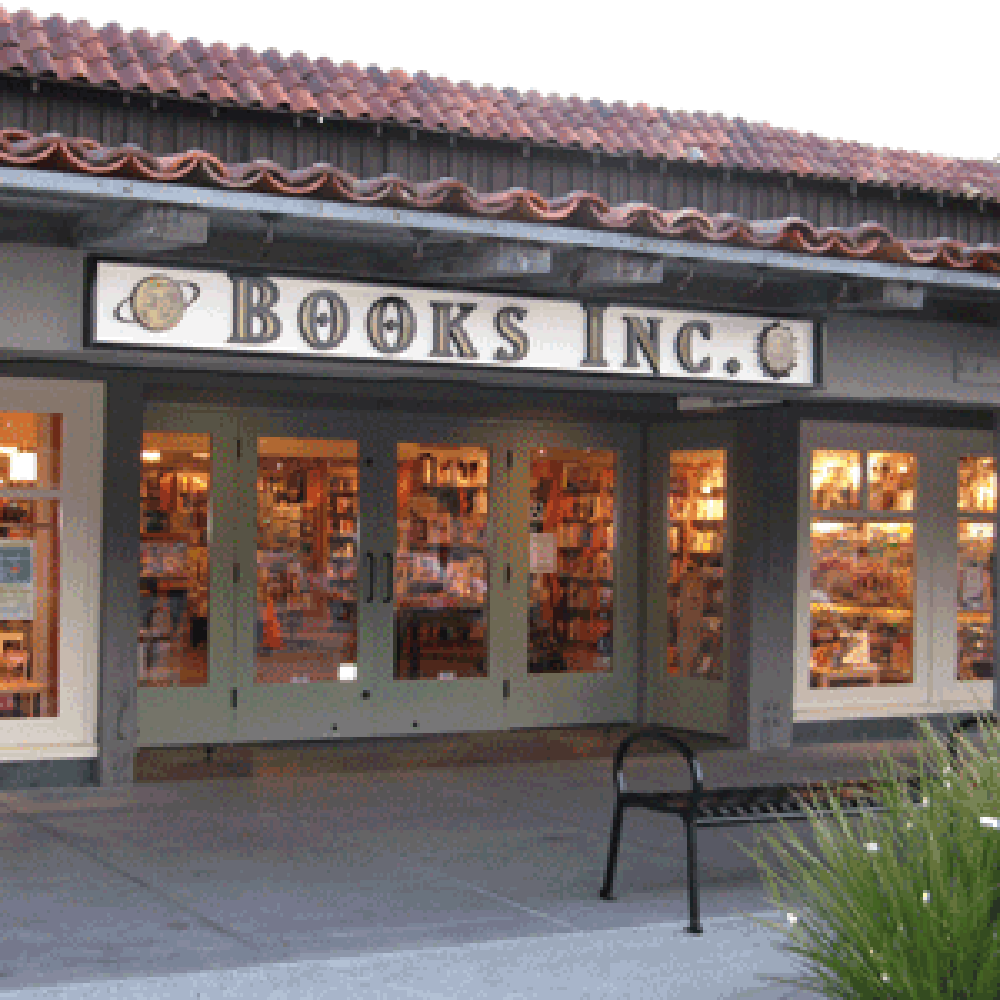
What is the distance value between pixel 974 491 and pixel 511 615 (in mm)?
3975

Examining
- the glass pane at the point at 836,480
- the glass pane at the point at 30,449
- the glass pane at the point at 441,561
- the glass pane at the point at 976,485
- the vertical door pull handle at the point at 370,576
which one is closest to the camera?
the glass pane at the point at 30,449

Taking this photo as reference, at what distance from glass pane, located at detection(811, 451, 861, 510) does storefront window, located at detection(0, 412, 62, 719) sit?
569 cm

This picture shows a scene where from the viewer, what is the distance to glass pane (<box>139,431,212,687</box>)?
11227 millimetres

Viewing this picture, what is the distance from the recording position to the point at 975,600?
1326cm

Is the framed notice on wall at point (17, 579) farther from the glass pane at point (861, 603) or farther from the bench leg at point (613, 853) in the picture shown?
the glass pane at point (861, 603)

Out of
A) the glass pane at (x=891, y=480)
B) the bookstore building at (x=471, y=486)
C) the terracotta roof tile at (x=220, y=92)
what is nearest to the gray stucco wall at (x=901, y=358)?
the bookstore building at (x=471, y=486)

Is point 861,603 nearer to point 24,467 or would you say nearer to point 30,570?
point 30,570

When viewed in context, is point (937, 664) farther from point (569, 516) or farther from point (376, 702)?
point (376, 702)

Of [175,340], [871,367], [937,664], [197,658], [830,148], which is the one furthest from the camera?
[830,148]

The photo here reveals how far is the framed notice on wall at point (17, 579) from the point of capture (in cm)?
974

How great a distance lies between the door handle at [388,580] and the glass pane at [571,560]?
3.83 ft

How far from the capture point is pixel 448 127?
12.3 m

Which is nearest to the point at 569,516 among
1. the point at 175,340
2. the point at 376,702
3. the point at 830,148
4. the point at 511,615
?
the point at 511,615

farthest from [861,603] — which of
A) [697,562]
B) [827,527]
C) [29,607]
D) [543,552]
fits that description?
[29,607]
